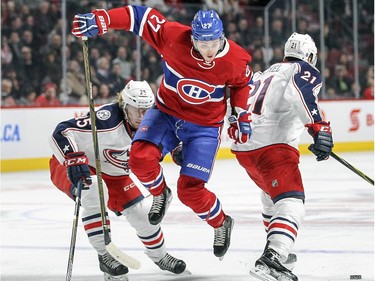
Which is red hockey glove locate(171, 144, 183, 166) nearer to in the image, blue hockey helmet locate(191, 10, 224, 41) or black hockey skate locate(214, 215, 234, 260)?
black hockey skate locate(214, 215, 234, 260)

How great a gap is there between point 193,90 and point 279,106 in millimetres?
504

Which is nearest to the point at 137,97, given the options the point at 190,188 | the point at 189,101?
the point at 189,101

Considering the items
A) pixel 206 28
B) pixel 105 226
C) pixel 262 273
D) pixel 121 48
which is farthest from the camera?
pixel 121 48

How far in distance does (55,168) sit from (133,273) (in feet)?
2.24

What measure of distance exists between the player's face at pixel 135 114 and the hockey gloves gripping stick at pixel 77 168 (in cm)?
34

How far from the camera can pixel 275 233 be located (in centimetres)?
447

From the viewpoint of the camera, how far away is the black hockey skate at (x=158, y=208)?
458cm

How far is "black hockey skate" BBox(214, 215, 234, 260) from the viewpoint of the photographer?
466cm

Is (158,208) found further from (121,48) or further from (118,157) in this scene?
(121,48)

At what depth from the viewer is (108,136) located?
16.0ft

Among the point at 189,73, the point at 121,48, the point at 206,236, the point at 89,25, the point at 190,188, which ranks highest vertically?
the point at 89,25

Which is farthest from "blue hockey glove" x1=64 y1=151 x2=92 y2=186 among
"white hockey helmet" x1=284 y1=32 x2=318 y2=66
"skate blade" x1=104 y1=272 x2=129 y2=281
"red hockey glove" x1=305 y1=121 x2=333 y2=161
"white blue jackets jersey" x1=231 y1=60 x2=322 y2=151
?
"white hockey helmet" x1=284 y1=32 x2=318 y2=66

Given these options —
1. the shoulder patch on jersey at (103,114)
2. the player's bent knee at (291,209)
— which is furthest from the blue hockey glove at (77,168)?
the player's bent knee at (291,209)

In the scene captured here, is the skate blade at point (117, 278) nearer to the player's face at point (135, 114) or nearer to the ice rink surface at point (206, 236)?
the ice rink surface at point (206, 236)
